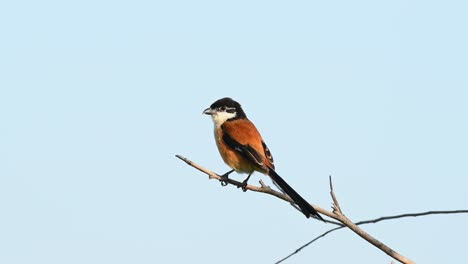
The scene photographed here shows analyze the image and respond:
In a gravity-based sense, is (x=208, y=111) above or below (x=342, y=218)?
above

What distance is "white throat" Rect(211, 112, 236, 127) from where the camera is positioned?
9141mm

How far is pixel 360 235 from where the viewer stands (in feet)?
11.7

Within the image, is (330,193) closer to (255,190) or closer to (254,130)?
(255,190)

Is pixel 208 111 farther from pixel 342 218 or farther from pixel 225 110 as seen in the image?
pixel 342 218

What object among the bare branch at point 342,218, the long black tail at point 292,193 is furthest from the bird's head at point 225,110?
the bare branch at point 342,218

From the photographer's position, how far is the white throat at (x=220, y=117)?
9.14 meters

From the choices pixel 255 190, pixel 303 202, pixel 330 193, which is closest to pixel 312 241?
pixel 330 193

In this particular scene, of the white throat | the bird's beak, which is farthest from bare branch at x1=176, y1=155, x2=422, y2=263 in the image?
the bird's beak

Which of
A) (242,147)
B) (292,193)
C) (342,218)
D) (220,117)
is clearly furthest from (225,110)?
(342,218)

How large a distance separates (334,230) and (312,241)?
225 millimetres

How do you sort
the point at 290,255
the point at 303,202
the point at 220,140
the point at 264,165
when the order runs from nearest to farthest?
the point at 290,255 → the point at 303,202 → the point at 264,165 → the point at 220,140

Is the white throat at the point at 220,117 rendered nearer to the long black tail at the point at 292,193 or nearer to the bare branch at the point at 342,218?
the long black tail at the point at 292,193

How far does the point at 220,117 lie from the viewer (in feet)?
30.3

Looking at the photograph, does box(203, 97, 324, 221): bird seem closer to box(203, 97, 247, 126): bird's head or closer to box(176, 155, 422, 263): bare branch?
box(203, 97, 247, 126): bird's head
